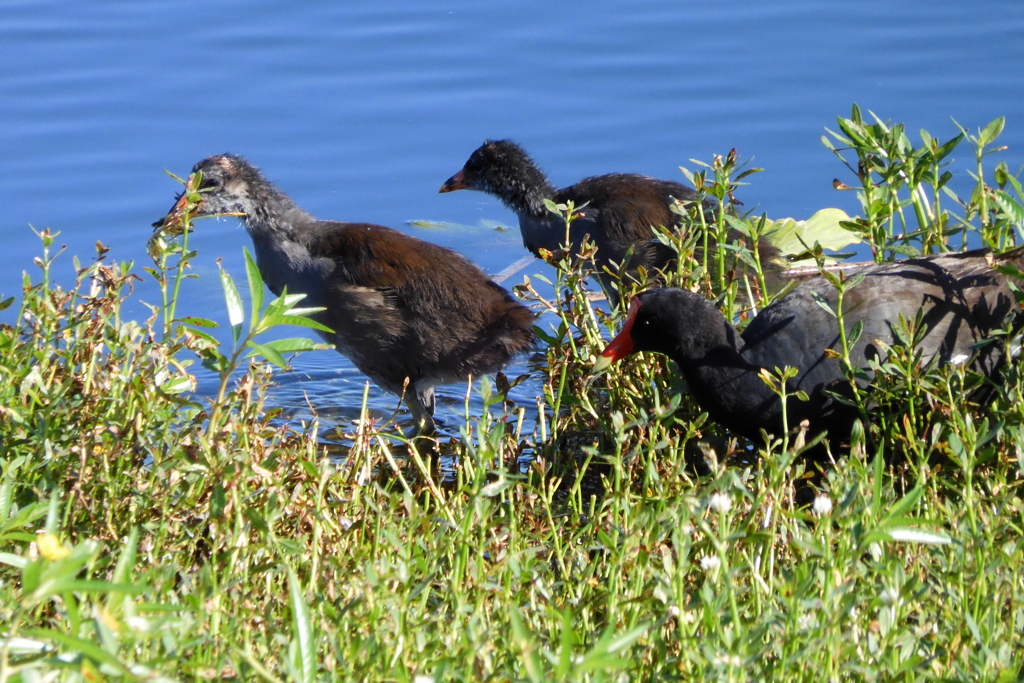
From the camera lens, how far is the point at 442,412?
5.62 metres

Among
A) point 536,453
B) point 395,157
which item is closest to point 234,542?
point 536,453

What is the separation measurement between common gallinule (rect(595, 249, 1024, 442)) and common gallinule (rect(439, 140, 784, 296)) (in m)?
1.01

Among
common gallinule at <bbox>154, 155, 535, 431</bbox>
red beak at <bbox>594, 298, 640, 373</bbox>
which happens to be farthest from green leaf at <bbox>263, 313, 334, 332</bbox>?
common gallinule at <bbox>154, 155, 535, 431</bbox>

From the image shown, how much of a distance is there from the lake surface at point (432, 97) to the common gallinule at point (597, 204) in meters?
0.67

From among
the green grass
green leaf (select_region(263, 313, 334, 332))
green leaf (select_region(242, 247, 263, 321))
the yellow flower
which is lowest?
the green grass

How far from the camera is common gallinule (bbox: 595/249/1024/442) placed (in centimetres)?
363

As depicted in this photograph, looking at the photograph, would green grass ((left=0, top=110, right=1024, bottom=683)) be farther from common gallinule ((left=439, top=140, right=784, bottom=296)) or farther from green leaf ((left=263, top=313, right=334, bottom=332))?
common gallinule ((left=439, top=140, right=784, bottom=296))

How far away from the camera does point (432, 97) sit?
7.95 meters

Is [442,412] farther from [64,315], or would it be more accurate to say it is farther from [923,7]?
[923,7]

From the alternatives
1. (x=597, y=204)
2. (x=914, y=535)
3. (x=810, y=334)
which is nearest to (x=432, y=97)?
(x=597, y=204)

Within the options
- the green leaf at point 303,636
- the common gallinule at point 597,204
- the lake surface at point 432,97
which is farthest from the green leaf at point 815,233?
the green leaf at point 303,636

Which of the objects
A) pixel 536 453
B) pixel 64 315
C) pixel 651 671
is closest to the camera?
pixel 651 671

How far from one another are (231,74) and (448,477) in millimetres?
4558

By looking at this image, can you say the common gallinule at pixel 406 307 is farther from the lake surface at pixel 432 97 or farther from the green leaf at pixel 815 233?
the green leaf at pixel 815 233
